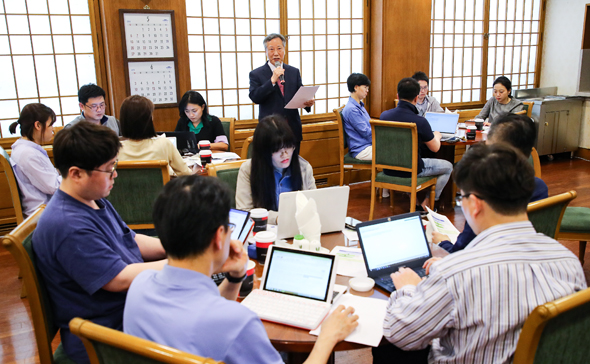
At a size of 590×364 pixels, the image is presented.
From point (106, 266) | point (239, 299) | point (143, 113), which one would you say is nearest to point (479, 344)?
point (239, 299)

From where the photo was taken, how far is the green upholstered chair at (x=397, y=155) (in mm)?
3885

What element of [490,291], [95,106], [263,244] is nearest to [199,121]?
[95,106]

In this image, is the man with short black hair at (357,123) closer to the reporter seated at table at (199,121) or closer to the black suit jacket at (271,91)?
the black suit jacket at (271,91)

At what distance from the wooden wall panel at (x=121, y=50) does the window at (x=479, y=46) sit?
3.28 meters

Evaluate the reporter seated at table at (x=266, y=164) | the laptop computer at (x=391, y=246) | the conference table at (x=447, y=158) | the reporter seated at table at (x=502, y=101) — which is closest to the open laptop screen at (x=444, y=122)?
the conference table at (x=447, y=158)

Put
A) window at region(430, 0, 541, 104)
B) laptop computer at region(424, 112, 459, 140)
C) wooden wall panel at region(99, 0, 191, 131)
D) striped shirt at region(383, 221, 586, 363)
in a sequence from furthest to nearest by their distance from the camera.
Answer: window at region(430, 0, 541, 104) < laptop computer at region(424, 112, 459, 140) < wooden wall panel at region(99, 0, 191, 131) < striped shirt at region(383, 221, 586, 363)

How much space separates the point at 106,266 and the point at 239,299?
0.43 meters

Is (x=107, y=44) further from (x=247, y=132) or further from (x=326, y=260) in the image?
(x=326, y=260)

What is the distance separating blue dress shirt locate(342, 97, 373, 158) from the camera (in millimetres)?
4691

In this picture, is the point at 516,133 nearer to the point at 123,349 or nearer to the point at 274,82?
the point at 123,349

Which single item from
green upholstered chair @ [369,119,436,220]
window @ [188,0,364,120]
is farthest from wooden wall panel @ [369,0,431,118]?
green upholstered chair @ [369,119,436,220]

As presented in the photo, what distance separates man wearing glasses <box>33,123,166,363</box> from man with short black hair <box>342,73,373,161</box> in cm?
334

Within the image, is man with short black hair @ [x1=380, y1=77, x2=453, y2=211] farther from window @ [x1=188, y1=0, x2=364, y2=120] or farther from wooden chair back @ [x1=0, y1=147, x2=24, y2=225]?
wooden chair back @ [x1=0, y1=147, x2=24, y2=225]

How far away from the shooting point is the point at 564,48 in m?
6.69
